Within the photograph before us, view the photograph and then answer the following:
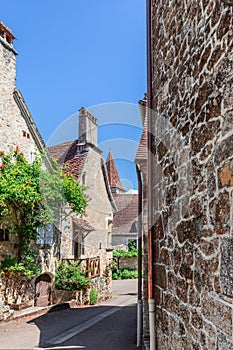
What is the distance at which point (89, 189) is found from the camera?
1764 centimetres

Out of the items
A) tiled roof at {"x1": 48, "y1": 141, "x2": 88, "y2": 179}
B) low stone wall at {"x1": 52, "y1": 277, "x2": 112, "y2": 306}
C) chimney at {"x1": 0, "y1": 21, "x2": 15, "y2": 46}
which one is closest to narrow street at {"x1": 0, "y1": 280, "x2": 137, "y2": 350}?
low stone wall at {"x1": 52, "y1": 277, "x2": 112, "y2": 306}

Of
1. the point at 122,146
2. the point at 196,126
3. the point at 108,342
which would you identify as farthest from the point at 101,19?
the point at 108,342

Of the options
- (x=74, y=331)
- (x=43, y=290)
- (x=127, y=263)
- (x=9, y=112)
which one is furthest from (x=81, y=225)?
(x=127, y=263)

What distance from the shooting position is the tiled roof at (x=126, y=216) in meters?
29.0

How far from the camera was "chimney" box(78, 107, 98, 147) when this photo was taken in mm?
18531

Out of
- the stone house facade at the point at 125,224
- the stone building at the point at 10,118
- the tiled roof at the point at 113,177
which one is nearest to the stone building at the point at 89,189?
the stone building at the point at 10,118

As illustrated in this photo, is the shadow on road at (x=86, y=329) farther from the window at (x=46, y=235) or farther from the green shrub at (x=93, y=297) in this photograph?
the window at (x=46, y=235)

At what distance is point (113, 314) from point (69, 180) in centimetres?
483

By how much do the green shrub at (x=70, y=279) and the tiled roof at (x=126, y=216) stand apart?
14624 mm

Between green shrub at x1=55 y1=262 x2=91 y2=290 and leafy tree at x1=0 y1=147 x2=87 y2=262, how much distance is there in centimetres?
232

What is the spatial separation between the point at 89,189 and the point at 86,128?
10.9ft

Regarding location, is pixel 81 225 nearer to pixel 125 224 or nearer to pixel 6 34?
pixel 6 34

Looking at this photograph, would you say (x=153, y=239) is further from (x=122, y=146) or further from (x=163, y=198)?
(x=122, y=146)

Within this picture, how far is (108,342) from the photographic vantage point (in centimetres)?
779
